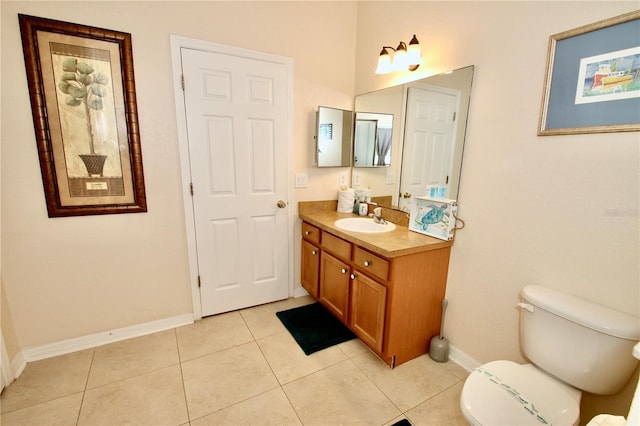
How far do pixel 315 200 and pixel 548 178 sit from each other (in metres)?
1.70

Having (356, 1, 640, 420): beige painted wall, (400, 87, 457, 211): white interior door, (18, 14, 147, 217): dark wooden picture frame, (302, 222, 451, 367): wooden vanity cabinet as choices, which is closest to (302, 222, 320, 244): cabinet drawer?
(302, 222, 451, 367): wooden vanity cabinet

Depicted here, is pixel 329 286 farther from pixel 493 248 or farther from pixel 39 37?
pixel 39 37

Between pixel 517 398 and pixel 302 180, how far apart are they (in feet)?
6.44

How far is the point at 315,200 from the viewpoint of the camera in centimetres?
261

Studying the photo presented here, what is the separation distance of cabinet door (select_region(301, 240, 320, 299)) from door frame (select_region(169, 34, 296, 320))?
0.31 m

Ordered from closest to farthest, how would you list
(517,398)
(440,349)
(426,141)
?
1. (517,398)
2. (440,349)
3. (426,141)

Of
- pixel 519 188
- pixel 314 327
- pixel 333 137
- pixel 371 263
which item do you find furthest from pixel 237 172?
pixel 519 188

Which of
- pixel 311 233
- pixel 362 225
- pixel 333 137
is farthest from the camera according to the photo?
pixel 333 137

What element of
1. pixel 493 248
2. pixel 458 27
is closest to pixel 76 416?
pixel 493 248

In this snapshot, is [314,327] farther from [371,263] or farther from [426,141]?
[426,141]

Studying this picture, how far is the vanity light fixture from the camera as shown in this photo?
1842 millimetres

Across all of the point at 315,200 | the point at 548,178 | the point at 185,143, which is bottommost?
the point at 315,200

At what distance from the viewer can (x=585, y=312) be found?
1.15 m

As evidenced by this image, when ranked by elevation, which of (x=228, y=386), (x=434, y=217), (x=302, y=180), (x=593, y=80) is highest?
(x=593, y=80)
